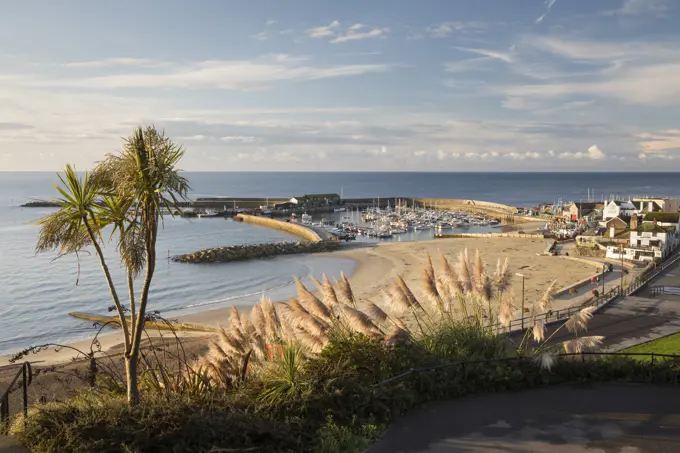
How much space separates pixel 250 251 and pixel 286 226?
99.9ft

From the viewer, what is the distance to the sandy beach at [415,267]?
28814 millimetres

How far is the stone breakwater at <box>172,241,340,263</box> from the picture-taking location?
56750 millimetres

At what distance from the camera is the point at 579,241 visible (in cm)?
5556

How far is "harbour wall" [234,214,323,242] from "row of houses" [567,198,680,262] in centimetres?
3346

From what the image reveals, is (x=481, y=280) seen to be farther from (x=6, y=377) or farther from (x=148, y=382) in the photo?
(x=6, y=377)

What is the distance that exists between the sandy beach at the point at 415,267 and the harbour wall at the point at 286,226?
10.1 metres

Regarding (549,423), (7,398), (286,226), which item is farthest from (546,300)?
(286,226)

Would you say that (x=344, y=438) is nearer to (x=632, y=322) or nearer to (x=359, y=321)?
(x=359, y=321)

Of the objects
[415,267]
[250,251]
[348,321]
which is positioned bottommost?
[415,267]

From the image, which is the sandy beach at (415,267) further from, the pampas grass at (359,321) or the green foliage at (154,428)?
the green foliage at (154,428)

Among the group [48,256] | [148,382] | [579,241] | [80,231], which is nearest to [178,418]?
[148,382]

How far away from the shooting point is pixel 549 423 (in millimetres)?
8250

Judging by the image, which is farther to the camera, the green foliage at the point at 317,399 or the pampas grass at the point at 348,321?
the pampas grass at the point at 348,321

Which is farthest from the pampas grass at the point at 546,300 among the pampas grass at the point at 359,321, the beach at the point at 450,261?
the beach at the point at 450,261
